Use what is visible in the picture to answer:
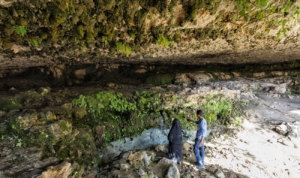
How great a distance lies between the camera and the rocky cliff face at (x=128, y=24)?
3.92 metres

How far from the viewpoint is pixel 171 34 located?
5.96 m

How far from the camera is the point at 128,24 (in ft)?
16.2

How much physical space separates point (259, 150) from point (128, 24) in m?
7.49

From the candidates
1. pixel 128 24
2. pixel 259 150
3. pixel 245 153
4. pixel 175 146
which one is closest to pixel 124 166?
pixel 175 146

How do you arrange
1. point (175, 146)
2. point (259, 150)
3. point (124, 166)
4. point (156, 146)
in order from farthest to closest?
point (259, 150), point (156, 146), point (175, 146), point (124, 166)

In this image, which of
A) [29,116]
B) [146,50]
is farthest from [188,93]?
[29,116]

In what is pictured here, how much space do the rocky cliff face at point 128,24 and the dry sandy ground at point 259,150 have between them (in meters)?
4.48

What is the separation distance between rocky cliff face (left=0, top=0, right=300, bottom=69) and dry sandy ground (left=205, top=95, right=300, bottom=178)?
4475 mm

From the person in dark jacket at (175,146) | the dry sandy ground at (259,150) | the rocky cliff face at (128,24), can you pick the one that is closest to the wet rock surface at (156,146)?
the dry sandy ground at (259,150)

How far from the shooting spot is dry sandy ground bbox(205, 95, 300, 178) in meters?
6.68

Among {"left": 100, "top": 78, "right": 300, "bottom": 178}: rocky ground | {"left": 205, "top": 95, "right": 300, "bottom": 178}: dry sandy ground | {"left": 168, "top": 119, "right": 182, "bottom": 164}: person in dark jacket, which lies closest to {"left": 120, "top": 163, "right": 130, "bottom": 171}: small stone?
{"left": 100, "top": 78, "right": 300, "bottom": 178}: rocky ground

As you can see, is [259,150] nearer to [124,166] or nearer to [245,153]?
[245,153]

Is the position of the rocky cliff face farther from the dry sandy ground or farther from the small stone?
the dry sandy ground

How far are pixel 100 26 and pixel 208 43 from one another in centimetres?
457
